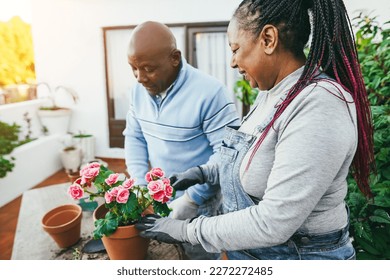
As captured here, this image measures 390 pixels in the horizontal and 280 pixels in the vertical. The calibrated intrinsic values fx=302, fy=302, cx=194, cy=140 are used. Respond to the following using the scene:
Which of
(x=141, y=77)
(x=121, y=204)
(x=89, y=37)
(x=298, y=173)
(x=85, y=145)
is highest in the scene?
(x=89, y=37)

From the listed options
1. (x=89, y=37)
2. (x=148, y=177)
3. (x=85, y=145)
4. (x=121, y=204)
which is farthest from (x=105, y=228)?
(x=89, y=37)

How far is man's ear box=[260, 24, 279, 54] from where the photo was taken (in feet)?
1.91

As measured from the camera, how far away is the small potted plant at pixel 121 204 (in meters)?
0.77

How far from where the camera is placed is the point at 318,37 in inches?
23.0

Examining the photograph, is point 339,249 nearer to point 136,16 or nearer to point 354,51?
point 354,51

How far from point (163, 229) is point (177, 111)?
1.62 ft

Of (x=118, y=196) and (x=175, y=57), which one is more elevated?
(x=175, y=57)

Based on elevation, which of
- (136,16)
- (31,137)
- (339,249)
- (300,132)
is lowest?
(31,137)

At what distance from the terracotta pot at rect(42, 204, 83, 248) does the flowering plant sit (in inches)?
8.0

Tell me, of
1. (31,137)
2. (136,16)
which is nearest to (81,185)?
(136,16)

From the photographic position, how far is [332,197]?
58 centimetres

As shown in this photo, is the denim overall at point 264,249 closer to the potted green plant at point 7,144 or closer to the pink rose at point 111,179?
the pink rose at point 111,179

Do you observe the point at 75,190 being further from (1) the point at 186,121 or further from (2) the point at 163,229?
(1) the point at 186,121
